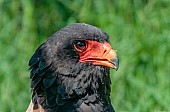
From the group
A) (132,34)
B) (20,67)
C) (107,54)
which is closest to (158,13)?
(132,34)

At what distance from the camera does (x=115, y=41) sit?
742 centimetres

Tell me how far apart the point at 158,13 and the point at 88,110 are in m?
3.17

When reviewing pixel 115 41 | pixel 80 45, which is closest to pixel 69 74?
pixel 80 45

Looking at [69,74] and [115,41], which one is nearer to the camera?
[69,74]

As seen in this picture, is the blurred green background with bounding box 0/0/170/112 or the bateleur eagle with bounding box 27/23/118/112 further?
the blurred green background with bounding box 0/0/170/112

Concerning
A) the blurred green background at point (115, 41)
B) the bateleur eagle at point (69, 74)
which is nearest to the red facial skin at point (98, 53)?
the bateleur eagle at point (69, 74)

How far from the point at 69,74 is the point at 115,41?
9.14 ft

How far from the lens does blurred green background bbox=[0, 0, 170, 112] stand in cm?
698

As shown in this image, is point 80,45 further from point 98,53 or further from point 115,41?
point 115,41

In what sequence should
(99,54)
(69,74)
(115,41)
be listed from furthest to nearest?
(115,41)
(99,54)
(69,74)

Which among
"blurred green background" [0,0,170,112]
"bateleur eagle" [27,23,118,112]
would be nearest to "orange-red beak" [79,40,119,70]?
"bateleur eagle" [27,23,118,112]

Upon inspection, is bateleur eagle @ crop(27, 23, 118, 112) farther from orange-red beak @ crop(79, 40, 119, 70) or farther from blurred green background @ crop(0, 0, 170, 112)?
blurred green background @ crop(0, 0, 170, 112)

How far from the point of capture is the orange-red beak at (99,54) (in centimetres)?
473

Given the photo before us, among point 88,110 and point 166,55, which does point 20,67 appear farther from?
point 88,110
